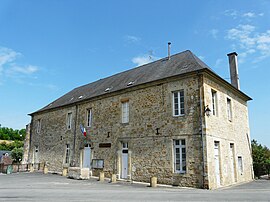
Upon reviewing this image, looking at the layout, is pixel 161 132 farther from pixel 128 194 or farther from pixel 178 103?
pixel 128 194

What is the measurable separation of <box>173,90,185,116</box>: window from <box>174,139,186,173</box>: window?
132 cm

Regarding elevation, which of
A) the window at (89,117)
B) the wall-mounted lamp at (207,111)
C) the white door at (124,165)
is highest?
the window at (89,117)

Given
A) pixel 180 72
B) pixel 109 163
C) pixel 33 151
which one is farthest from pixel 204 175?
pixel 33 151

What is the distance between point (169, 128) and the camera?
11602mm

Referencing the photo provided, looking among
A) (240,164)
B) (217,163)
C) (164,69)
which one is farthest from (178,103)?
(240,164)

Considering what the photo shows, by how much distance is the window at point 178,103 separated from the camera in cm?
1147

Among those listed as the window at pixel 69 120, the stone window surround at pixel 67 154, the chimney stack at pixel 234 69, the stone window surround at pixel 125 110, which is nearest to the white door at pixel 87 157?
the stone window surround at pixel 67 154

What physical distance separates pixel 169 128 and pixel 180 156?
1390 millimetres

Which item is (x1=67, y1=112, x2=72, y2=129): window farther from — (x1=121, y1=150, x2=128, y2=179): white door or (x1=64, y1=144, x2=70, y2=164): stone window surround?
(x1=121, y1=150, x2=128, y2=179): white door

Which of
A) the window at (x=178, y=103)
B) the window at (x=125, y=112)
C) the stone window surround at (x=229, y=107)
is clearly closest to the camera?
the window at (x=178, y=103)

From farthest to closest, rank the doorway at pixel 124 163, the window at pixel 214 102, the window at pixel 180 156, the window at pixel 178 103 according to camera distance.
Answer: the doorway at pixel 124 163 < the window at pixel 214 102 < the window at pixel 178 103 < the window at pixel 180 156

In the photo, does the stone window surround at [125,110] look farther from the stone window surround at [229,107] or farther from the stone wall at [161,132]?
the stone window surround at [229,107]

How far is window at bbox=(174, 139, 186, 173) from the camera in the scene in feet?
35.7

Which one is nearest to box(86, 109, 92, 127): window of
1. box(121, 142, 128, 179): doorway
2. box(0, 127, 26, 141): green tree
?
box(121, 142, 128, 179): doorway
